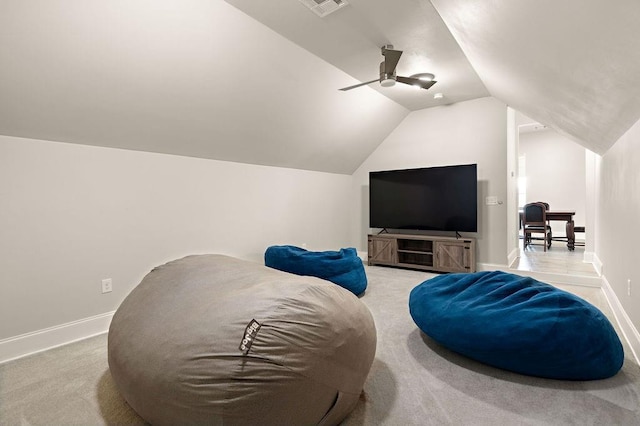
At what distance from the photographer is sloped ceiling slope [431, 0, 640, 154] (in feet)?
4.68

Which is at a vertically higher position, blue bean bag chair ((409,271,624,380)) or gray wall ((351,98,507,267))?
gray wall ((351,98,507,267))

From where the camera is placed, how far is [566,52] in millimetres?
1852

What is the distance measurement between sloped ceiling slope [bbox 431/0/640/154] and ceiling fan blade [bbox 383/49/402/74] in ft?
1.70

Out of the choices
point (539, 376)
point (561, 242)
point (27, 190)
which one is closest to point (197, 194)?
point (27, 190)

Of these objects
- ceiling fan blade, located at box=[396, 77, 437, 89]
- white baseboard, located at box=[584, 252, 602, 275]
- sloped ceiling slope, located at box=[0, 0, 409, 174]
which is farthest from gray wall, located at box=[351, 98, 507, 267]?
ceiling fan blade, located at box=[396, 77, 437, 89]

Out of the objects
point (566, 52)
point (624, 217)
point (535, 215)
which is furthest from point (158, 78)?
point (535, 215)

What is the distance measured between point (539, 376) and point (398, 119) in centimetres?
452

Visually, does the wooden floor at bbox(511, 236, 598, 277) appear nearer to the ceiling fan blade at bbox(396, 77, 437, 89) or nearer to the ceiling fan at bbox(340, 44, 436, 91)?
the ceiling fan blade at bbox(396, 77, 437, 89)

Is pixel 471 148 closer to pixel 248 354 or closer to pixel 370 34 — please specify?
pixel 370 34

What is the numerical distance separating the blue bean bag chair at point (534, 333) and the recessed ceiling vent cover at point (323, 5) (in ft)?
8.10

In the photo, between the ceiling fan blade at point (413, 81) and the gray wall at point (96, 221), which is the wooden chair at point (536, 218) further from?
the gray wall at point (96, 221)

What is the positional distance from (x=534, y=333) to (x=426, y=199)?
351 cm

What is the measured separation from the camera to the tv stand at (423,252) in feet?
16.0

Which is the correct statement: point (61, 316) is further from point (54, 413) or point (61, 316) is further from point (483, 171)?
point (483, 171)
